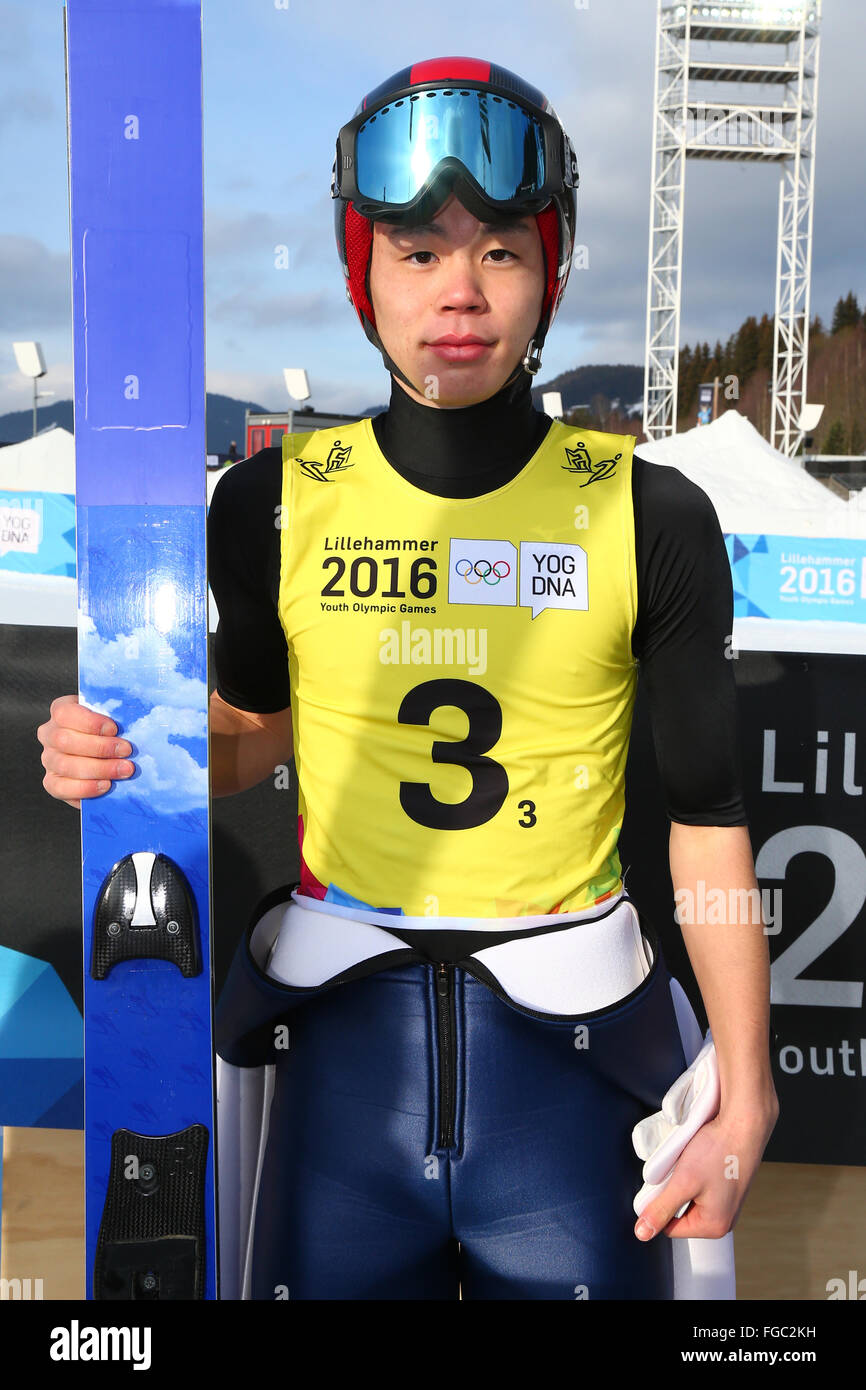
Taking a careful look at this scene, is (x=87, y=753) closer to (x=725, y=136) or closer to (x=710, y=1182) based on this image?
(x=710, y=1182)

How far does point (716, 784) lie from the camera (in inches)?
53.6

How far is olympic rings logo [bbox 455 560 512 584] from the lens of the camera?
1.35 m

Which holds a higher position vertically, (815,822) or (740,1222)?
(815,822)

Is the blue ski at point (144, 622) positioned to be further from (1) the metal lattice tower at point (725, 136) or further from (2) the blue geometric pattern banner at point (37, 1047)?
(1) the metal lattice tower at point (725, 136)

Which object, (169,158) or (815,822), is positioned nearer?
(169,158)

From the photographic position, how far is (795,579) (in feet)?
31.9

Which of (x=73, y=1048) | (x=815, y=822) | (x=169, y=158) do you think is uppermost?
(x=169, y=158)

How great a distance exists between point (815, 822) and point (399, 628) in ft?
5.43

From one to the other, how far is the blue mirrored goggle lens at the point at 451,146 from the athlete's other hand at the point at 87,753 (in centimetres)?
73

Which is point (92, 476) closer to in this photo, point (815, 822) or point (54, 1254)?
point (815, 822)

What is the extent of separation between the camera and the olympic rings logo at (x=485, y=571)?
135 centimetres

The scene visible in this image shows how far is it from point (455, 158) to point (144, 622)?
673mm

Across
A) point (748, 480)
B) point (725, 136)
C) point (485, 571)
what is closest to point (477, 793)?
point (485, 571)

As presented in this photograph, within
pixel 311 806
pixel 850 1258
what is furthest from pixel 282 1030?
pixel 850 1258
